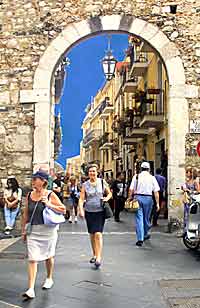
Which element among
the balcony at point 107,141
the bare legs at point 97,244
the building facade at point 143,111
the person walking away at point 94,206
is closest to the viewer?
the bare legs at point 97,244

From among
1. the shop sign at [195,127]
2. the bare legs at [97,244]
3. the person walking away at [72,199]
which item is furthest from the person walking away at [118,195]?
the bare legs at [97,244]

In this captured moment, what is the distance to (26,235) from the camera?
18.9ft

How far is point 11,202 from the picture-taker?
10.8 meters

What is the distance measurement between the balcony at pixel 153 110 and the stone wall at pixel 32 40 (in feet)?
23.2

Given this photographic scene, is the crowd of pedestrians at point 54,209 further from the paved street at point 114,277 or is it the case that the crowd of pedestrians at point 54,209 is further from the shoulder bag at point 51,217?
the paved street at point 114,277

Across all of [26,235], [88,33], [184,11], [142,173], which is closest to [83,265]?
[26,235]

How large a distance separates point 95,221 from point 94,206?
8.8 inches

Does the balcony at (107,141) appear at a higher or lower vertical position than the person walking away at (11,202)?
higher

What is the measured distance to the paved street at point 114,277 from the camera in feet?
Answer: 17.5

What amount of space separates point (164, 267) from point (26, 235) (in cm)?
235

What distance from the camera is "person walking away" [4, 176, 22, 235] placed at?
10.8m

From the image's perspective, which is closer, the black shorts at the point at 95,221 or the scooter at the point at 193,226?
the black shorts at the point at 95,221

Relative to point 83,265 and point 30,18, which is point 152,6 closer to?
point 30,18

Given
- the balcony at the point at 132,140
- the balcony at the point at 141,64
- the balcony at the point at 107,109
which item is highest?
the balcony at the point at 107,109
